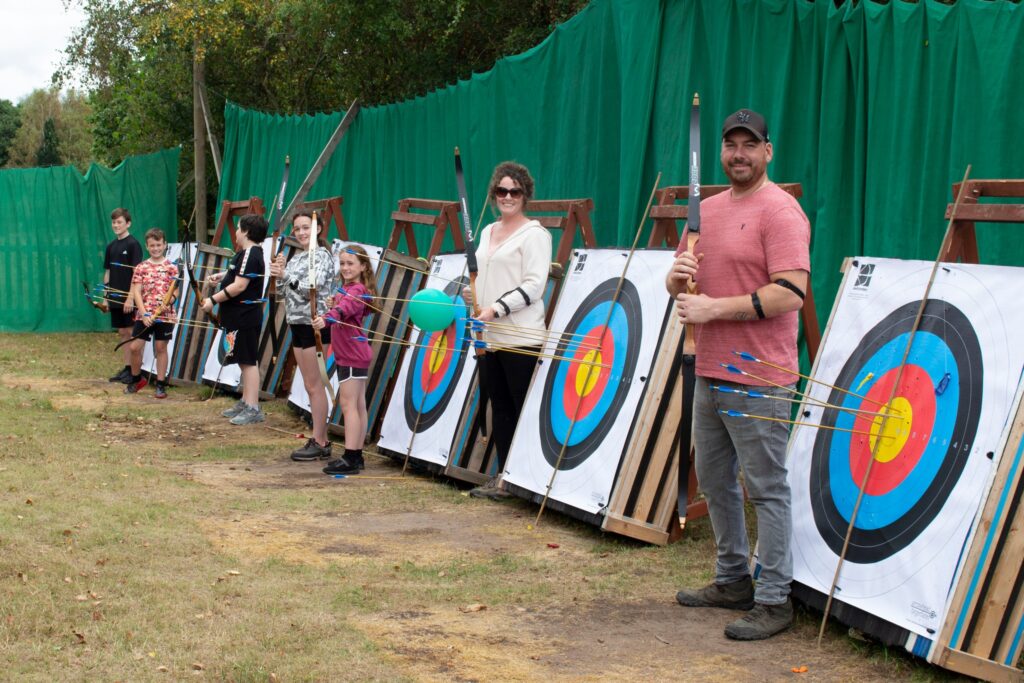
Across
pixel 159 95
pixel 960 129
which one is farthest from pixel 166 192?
pixel 960 129

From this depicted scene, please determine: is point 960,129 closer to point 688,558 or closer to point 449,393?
point 688,558

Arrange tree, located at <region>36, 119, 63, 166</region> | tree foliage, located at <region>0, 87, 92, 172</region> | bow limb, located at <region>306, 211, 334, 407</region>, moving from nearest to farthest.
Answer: bow limb, located at <region>306, 211, 334, 407</region> < tree, located at <region>36, 119, 63, 166</region> < tree foliage, located at <region>0, 87, 92, 172</region>

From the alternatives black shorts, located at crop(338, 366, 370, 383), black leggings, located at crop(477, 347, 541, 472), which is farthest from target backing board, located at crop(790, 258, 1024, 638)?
black shorts, located at crop(338, 366, 370, 383)

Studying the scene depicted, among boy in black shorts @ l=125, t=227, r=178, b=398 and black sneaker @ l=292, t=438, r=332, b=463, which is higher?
boy in black shorts @ l=125, t=227, r=178, b=398

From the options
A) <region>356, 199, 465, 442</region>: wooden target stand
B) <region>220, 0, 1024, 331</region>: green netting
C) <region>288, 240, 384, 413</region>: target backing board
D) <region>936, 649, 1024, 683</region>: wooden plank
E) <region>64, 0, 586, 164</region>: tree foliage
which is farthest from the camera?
<region>64, 0, 586, 164</region>: tree foliage

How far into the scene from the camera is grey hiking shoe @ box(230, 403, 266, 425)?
29.3 feet

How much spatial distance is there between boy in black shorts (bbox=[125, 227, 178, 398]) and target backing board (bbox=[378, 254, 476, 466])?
3917 mm

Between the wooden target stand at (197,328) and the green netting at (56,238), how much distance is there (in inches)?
268

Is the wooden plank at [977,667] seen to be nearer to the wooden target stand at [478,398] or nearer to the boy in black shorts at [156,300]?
the wooden target stand at [478,398]

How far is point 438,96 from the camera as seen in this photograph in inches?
446

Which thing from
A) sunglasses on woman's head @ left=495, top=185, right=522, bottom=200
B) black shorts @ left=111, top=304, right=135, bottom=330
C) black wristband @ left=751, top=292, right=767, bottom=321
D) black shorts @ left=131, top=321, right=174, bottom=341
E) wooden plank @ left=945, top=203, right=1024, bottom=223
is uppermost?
wooden plank @ left=945, top=203, right=1024, bottom=223

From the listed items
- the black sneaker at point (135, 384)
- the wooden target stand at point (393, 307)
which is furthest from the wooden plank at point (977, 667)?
the black sneaker at point (135, 384)

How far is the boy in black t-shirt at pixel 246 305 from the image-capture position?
876cm

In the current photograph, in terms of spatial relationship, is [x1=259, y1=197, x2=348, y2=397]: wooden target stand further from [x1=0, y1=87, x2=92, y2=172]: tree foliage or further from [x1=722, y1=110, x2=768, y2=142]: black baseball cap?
[x1=0, y1=87, x2=92, y2=172]: tree foliage
